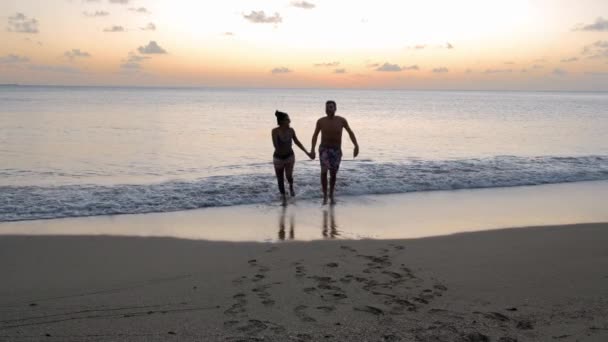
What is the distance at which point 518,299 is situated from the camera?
4188mm

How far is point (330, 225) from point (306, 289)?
2839mm

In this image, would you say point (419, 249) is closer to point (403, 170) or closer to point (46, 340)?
point (46, 340)

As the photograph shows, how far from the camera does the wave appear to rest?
333 inches

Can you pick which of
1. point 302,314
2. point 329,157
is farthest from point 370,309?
point 329,157

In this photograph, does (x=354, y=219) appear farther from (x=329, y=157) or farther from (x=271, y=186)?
(x=271, y=186)

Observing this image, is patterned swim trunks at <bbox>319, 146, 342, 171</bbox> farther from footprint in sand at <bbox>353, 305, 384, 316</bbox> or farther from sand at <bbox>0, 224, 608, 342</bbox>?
footprint in sand at <bbox>353, 305, 384, 316</bbox>

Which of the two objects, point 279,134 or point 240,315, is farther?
point 279,134

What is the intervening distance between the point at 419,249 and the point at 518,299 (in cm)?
169

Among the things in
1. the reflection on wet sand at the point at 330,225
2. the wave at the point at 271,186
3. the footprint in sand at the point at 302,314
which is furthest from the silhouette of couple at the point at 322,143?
the footprint in sand at the point at 302,314

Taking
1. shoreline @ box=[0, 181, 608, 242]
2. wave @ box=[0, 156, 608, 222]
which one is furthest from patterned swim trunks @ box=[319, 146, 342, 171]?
wave @ box=[0, 156, 608, 222]

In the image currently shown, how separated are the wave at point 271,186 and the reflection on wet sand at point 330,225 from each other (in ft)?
4.67

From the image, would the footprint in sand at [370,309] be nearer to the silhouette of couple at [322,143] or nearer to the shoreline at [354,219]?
the shoreline at [354,219]

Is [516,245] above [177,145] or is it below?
below

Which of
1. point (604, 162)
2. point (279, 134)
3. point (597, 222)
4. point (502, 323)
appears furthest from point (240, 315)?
point (604, 162)
